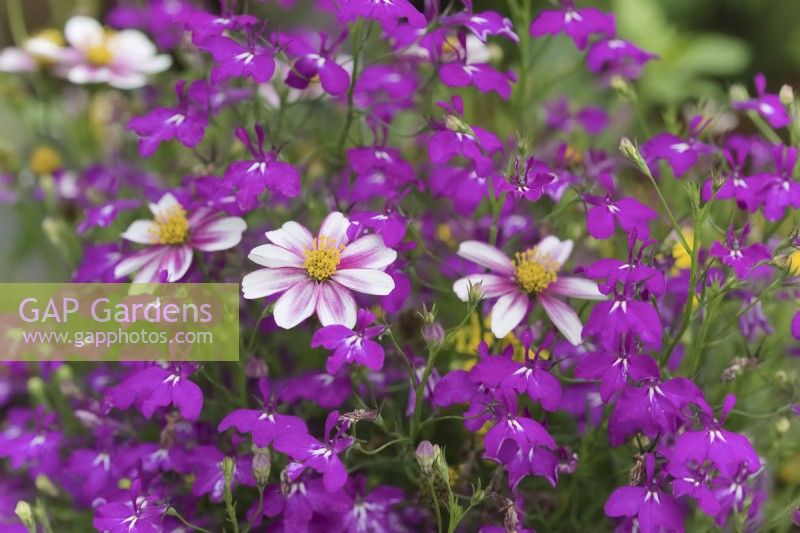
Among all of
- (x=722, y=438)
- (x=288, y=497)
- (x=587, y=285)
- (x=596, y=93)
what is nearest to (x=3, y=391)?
(x=288, y=497)

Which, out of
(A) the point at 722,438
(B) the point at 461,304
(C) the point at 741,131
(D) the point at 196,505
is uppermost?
(A) the point at 722,438

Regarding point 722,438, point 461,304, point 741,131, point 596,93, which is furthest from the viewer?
point 741,131

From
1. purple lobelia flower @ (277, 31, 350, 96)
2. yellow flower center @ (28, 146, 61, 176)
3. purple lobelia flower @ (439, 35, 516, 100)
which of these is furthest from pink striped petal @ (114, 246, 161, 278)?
yellow flower center @ (28, 146, 61, 176)

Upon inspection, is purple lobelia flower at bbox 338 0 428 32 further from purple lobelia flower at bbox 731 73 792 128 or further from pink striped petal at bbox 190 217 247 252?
purple lobelia flower at bbox 731 73 792 128

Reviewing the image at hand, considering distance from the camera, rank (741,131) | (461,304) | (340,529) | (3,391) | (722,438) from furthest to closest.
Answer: (741,131)
(3,391)
(461,304)
(340,529)
(722,438)

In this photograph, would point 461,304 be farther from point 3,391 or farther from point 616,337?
point 3,391

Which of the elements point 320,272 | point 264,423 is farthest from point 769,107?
point 264,423

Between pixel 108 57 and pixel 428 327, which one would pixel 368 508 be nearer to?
pixel 428 327
